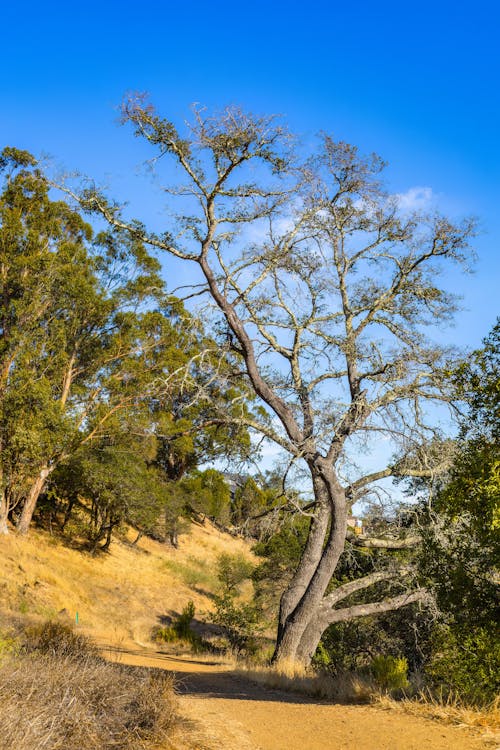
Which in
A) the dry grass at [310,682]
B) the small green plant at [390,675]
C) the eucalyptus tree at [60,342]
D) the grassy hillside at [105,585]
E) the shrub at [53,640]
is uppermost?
the eucalyptus tree at [60,342]

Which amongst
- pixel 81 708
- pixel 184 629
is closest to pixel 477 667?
pixel 81 708

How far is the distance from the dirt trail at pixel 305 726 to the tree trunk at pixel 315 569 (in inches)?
88.5

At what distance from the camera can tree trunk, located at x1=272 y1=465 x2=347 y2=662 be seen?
10367mm

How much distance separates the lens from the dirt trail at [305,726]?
536cm

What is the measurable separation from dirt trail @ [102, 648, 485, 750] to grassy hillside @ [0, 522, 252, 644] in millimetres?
9000

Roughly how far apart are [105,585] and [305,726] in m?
19.6

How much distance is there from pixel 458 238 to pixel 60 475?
2042 centimetres

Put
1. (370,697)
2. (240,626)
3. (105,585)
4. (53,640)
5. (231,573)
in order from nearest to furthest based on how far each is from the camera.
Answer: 1. (370,697)
2. (53,640)
3. (240,626)
4. (231,573)
5. (105,585)

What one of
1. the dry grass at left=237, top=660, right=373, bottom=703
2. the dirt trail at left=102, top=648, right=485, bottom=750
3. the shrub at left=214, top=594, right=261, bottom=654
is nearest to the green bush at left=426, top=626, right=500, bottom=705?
the dirt trail at left=102, top=648, right=485, bottom=750

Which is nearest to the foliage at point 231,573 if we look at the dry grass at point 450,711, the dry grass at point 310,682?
the dry grass at point 310,682

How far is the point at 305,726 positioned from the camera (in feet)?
20.2

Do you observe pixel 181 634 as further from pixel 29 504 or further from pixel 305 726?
pixel 305 726

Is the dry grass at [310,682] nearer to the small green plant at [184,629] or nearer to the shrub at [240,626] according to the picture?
the shrub at [240,626]

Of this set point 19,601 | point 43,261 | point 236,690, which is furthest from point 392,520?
point 43,261
